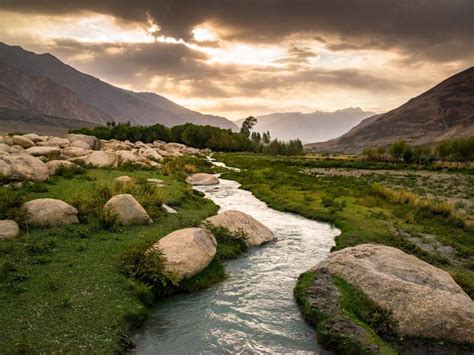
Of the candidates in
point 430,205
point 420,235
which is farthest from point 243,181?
point 420,235

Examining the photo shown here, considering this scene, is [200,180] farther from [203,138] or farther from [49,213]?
[203,138]

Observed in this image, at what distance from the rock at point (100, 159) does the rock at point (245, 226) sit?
2441 cm

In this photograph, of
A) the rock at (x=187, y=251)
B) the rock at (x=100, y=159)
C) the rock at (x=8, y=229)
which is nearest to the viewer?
the rock at (x=187, y=251)

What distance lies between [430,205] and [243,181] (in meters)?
24.3

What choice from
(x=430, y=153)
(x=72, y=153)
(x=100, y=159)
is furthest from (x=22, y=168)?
(x=430, y=153)

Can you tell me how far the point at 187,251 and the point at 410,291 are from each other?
9321mm

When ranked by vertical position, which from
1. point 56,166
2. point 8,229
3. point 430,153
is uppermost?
point 430,153

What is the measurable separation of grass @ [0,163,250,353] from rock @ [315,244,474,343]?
20.6ft

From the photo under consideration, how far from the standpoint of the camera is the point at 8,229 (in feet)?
53.9

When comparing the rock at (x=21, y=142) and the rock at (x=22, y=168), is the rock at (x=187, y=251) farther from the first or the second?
the rock at (x=21, y=142)

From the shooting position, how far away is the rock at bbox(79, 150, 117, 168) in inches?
1630

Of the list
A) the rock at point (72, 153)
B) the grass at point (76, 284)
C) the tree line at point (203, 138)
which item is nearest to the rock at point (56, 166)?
the rock at point (72, 153)

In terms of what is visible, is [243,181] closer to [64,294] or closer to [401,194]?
[401,194]

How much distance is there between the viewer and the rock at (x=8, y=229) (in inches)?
631
